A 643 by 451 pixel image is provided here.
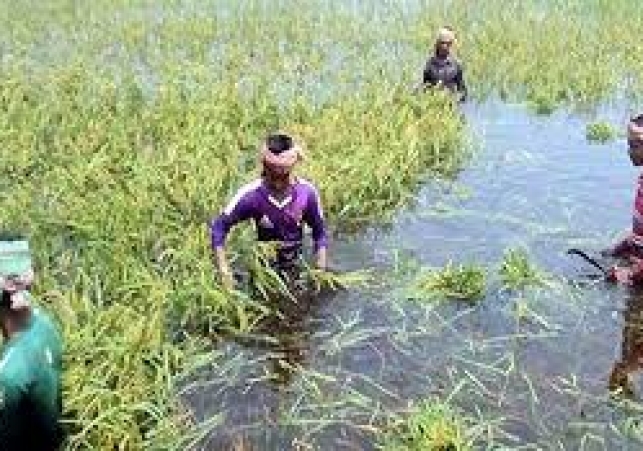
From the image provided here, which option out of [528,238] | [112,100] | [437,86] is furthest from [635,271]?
[112,100]

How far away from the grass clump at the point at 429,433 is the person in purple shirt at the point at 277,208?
5.10 ft

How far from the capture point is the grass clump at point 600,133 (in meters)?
10.3

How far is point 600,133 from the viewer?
33.6ft

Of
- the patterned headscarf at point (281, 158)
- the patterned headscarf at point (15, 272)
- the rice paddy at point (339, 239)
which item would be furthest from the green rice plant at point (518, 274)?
the patterned headscarf at point (15, 272)

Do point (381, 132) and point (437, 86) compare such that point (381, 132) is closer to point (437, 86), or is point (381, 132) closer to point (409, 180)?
point (409, 180)

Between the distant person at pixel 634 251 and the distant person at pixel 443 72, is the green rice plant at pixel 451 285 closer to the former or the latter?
the distant person at pixel 634 251

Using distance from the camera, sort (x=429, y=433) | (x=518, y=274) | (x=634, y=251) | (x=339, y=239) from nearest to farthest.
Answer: (x=429, y=433) → (x=518, y=274) → (x=634, y=251) → (x=339, y=239)

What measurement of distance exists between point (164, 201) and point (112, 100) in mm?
3091

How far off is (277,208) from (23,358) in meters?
2.44

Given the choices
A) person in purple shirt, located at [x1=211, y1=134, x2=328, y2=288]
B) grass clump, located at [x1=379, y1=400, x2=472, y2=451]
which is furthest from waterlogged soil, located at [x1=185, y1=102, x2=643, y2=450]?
person in purple shirt, located at [x1=211, y1=134, x2=328, y2=288]

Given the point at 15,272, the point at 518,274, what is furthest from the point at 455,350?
the point at 15,272

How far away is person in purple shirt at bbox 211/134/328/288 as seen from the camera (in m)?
5.64

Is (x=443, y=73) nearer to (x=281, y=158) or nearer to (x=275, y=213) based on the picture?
(x=275, y=213)

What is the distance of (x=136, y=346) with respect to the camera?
500 cm
